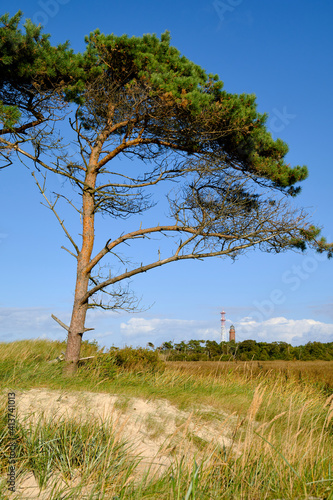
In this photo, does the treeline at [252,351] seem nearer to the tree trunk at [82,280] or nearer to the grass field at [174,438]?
the grass field at [174,438]

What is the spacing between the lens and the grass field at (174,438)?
9.65 feet

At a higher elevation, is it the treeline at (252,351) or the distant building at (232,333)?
the distant building at (232,333)

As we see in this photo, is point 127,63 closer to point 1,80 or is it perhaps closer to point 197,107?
point 197,107

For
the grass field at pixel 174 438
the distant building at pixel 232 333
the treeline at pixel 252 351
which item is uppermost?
the distant building at pixel 232 333

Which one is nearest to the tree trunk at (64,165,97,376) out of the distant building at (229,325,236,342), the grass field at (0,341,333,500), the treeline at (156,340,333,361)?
the grass field at (0,341,333,500)

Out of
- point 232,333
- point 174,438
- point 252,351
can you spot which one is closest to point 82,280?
point 174,438

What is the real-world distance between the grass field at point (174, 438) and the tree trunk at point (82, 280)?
1.07ft

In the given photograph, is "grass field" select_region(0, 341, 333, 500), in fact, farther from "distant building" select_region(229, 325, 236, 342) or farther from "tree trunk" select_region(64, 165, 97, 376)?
"distant building" select_region(229, 325, 236, 342)

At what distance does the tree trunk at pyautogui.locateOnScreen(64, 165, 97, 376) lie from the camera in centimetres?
890

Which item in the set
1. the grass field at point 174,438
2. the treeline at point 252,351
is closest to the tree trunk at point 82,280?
the grass field at point 174,438

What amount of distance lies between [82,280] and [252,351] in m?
10.6

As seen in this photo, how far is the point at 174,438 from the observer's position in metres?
5.04

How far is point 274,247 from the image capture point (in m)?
10.7

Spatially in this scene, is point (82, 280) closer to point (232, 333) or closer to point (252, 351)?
point (252, 351)
